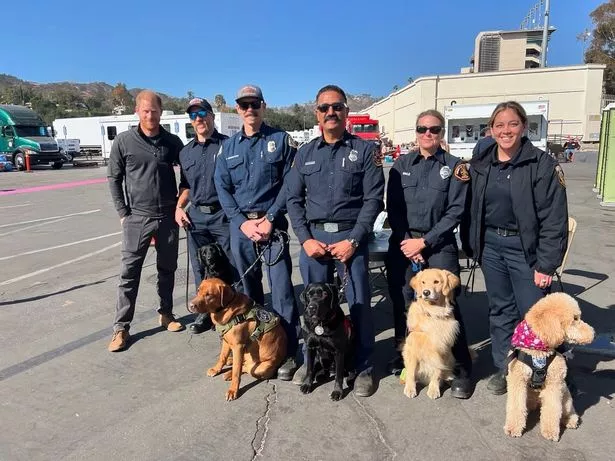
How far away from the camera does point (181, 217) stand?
14.1 feet

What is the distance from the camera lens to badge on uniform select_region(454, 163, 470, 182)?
3.25 metres

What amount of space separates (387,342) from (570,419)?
1.70m

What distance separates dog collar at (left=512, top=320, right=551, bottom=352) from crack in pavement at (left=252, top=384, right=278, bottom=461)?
1.65 meters

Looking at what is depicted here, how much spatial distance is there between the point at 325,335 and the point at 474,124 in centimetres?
2028

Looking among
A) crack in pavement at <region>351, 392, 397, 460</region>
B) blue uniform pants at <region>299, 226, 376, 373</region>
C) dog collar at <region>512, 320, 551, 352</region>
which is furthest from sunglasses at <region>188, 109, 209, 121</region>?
dog collar at <region>512, 320, 551, 352</region>

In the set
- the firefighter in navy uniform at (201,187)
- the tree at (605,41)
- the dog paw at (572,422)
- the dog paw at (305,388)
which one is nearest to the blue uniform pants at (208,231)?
the firefighter in navy uniform at (201,187)

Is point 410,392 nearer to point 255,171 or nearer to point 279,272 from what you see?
point 279,272

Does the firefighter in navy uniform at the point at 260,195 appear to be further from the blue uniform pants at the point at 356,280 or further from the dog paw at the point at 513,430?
the dog paw at the point at 513,430

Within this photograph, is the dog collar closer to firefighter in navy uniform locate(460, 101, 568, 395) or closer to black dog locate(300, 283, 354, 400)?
firefighter in navy uniform locate(460, 101, 568, 395)

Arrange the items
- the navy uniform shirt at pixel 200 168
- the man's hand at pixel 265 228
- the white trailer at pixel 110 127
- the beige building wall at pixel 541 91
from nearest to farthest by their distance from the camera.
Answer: the man's hand at pixel 265 228, the navy uniform shirt at pixel 200 168, the white trailer at pixel 110 127, the beige building wall at pixel 541 91

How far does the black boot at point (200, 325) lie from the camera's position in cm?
450

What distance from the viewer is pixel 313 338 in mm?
3191

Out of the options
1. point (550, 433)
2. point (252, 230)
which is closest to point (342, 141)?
point (252, 230)

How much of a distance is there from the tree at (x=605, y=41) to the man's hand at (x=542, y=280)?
65.5 m
